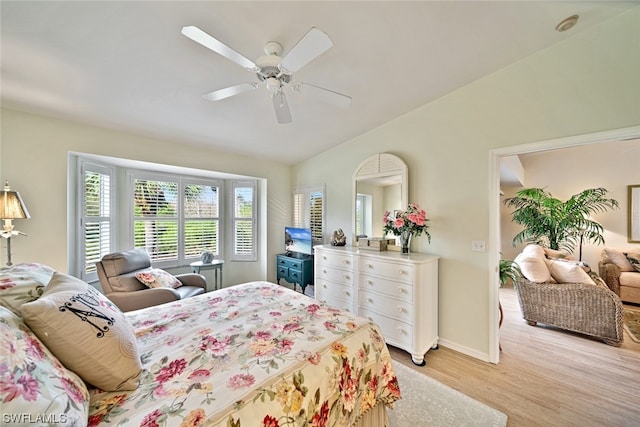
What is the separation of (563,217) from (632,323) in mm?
1819

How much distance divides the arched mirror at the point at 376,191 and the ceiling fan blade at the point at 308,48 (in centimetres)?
187

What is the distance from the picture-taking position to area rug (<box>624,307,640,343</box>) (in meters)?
2.82

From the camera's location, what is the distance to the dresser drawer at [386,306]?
7.95ft

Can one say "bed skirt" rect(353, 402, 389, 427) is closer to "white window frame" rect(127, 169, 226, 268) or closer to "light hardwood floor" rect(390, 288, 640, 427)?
"light hardwood floor" rect(390, 288, 640, 427)

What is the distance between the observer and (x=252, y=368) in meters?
1.07

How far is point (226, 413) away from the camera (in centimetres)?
83

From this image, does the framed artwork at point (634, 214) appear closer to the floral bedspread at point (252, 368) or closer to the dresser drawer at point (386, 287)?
the dresser drawer at point (386, 287)

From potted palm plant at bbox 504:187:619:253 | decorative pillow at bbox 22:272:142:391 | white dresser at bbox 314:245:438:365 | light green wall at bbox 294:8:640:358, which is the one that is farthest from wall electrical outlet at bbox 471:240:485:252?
potted palm plant at bbox 504:187:619:253

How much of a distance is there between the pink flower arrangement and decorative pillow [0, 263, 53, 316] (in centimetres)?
277

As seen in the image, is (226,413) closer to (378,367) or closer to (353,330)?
(353,330)

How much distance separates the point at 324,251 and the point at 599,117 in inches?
112

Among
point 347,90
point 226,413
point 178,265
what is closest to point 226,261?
point 178,265

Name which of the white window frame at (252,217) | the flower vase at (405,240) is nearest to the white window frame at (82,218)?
the white window frame at (252,217)

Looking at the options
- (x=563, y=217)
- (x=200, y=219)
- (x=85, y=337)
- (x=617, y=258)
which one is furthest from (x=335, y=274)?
(x=617, y=258)
